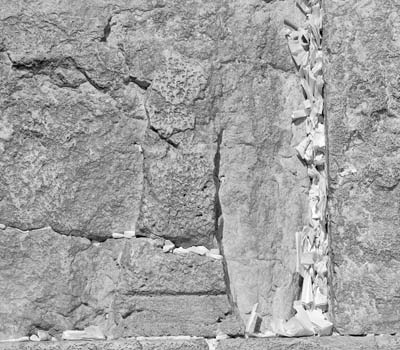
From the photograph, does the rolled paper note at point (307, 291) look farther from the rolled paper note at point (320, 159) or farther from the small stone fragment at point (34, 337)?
the small stone fragment at point (34, 337)

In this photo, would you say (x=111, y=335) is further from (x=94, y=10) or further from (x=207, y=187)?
(x=94, y=10)

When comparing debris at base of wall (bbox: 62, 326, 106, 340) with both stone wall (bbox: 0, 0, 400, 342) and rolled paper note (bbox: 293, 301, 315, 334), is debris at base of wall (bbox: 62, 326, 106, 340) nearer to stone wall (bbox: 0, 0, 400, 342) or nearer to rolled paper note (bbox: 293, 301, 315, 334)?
stone wall (bbox: 0, 0, 400, 342)

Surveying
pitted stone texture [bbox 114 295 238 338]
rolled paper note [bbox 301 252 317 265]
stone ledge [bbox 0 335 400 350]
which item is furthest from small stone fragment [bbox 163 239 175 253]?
rolled paper note [bbox 301 252 317 265]

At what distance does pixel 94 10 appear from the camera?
2432 millimetres

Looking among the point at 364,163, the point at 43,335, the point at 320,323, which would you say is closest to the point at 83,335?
the point at 43,335

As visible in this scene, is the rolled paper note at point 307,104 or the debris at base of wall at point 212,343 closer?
the debris at base of wall at point 212,343

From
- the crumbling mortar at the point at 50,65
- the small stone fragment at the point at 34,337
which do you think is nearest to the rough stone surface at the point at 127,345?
the small stone fragment at the point at 34,337

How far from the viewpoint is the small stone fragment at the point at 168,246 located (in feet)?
7.58

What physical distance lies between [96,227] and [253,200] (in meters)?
0.39

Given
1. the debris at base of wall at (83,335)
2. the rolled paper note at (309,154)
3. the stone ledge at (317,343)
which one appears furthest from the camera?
the rolled paper note at (309,154)

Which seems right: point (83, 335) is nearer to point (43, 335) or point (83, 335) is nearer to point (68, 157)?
point (43, 335)

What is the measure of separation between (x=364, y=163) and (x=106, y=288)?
0.68 meters

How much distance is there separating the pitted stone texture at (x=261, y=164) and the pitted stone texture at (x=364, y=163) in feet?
0.59

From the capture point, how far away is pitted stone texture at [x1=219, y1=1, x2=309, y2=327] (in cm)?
238
